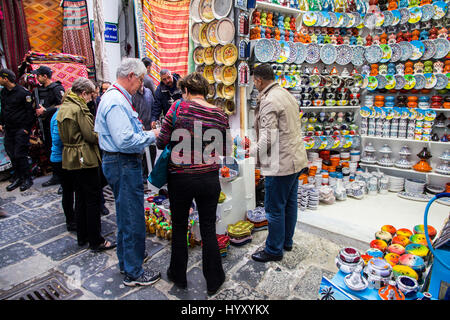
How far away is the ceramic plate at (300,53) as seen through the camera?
4383 millimetres

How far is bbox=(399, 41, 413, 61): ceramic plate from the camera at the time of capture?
4445 mm

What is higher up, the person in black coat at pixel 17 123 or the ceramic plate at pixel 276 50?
the ceramic plate at pixel 276 50

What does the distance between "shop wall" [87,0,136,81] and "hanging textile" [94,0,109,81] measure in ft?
0.48

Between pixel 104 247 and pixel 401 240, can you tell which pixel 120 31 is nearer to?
pixel 104 247

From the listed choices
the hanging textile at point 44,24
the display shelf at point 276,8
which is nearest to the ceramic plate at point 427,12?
the display shelf at point 276,8

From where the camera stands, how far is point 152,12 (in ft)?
15.7

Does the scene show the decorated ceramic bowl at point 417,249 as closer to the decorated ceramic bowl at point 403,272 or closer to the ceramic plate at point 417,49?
the decorated ceramic bowl at point 403,272

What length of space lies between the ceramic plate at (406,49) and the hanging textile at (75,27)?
17.3 ft

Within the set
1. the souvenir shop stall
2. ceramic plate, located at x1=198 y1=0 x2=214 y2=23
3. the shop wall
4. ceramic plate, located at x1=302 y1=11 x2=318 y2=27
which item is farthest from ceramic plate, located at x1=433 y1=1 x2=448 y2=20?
the shop wall

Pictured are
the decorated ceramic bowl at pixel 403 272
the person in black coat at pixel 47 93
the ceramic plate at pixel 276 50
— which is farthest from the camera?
the ceramic plate at pixel 276 50

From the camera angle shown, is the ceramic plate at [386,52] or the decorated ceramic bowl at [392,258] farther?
the ceramic plate at [386,52]

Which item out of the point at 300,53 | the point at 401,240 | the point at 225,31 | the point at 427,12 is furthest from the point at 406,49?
the point at 401,240

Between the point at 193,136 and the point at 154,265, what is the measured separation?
131 cm
